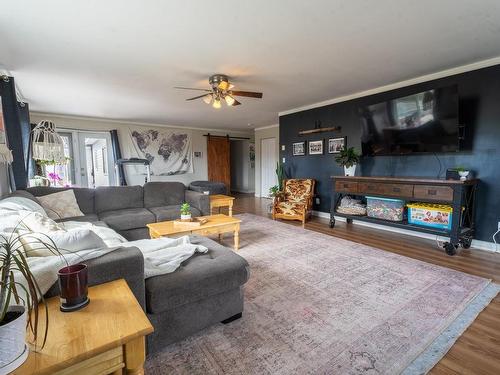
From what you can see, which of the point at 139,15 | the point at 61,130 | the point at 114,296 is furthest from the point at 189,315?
the point at 61,130

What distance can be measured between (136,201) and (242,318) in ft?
9.58

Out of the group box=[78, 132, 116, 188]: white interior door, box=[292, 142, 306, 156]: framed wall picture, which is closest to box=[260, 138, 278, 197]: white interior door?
box=[292, 142, 306, 156]: framed wall picture

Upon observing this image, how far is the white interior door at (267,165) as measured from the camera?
7.45m

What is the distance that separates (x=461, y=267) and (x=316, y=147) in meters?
3.09

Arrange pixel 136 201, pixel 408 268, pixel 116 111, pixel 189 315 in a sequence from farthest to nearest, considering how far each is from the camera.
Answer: pixel 116 111 → pixel 136 201 → pixel 408 268 → pixel 189 315

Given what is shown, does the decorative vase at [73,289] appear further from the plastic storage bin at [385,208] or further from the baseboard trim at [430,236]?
the baseboard trim at [430,236]

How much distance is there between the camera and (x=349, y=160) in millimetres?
4117

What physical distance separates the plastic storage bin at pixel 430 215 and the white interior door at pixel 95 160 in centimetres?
658

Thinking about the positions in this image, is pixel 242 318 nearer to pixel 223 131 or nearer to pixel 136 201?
pixel 136 201

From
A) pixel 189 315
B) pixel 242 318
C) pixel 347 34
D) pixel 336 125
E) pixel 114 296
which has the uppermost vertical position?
pixel 347 34

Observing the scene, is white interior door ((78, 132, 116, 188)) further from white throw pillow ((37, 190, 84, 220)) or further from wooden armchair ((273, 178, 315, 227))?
Answer: wooden armchair ((273, 178, 315, 227))

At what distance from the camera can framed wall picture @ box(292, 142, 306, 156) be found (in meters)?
5.34

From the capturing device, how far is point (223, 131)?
8227 mm

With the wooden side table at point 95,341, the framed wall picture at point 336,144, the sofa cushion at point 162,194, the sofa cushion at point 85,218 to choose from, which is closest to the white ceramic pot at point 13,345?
the wooden side table at point 95,341
